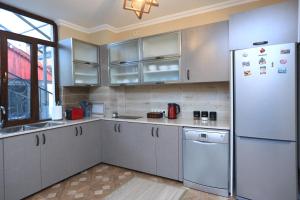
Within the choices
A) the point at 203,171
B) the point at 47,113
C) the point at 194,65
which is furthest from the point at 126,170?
the point at 194,65

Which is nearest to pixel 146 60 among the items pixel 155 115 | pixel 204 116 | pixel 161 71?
pixel 161 71

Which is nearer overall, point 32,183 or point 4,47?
Answer: point 32,183

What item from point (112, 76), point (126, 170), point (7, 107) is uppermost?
point (112, 76)

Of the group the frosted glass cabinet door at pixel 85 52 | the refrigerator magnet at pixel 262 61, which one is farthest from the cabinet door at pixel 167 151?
the frosted glass cabinet door at pixel 85 52

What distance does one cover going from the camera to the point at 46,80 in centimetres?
317

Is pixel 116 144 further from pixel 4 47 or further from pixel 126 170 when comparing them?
pixel 4 47

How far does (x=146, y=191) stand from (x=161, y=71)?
173cm

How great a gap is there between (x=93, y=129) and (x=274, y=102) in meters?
2.53

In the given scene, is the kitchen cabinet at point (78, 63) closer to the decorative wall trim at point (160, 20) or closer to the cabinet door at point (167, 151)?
the decorative wall trim at point (160, 20)

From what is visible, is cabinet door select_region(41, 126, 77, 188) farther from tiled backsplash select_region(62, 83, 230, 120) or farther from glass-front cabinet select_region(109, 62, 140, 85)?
glass-front cabinet select_region(109, 62, 140, 85)

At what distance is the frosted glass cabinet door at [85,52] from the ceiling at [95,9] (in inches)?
16.3

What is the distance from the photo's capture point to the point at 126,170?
3.04 m

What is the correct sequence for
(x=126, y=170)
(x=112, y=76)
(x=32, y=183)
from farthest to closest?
(x=112, y=76) → (x=126, y=170) → (x=32, y=183)

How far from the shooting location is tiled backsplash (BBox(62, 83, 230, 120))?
282 centimetres
